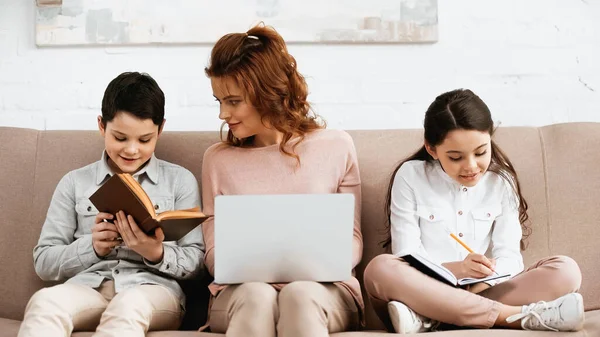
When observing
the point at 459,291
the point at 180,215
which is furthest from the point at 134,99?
the point at 459,291

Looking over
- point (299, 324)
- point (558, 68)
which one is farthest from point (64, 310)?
point (558, 68)

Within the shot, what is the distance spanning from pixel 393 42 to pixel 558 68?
59cm

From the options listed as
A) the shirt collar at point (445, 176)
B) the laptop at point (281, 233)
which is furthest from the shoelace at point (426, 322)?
the shirt collar at point (445, 176)

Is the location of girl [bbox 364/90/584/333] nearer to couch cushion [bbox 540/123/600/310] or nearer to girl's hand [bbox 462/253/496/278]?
girl's hand [bbox 462/253/496/278]

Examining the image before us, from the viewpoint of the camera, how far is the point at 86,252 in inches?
84.4

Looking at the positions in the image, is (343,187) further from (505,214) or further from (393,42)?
(393,42)

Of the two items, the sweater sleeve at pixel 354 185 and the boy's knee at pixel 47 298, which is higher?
the sweater sleeve at pixel 354 185

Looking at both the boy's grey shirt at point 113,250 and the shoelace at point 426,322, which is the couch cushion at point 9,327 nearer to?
the boy's grey shirt at point 113,250

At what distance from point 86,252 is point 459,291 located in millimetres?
986

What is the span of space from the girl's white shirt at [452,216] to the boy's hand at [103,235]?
75 centimetres

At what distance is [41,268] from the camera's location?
217cm

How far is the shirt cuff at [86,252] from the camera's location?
2.14m

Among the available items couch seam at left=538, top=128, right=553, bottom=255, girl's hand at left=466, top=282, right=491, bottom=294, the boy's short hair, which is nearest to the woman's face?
the boy's short hair

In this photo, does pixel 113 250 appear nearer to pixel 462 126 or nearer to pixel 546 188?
pixel 462 126
